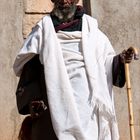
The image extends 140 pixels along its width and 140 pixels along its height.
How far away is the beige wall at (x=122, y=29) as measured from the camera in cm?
738

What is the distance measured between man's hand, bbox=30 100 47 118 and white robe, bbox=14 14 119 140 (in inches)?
3.8

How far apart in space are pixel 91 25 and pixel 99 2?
7.31ft

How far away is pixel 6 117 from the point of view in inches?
285

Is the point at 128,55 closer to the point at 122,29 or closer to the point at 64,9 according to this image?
the point at 64,9

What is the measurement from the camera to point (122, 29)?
7.46 m

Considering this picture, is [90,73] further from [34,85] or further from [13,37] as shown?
[13,37]

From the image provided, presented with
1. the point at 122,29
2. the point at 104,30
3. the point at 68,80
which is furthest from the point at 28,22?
the point at 68,80

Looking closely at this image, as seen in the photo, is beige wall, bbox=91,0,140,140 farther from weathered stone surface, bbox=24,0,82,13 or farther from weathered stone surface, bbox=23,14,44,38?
weathered stone surface, bbox=23,14,44,38

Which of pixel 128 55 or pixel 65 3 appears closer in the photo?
pixel 128 55

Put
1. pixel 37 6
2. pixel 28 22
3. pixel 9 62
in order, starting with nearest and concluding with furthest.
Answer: pixel 9 62
pixel 28 22
pixel 37 6

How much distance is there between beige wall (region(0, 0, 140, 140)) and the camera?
7.26 metres

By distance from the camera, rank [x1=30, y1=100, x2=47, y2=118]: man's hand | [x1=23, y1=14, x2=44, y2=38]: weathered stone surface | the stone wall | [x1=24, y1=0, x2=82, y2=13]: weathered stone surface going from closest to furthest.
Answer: [x1=30, y1=100, x2=47, y2=118]: man's hand, the stone wall, [x1=23, y1=14, x2=44, y2=38]: weathered stone surface, [x1=24, y1=0, x2=82, y2=13]: weathered stone surface

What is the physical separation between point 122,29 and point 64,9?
7.56 ft

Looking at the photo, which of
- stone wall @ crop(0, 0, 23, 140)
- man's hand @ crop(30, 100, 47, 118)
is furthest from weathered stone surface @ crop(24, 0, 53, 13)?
man's hand @ crop(30, 100, 47, 118)
